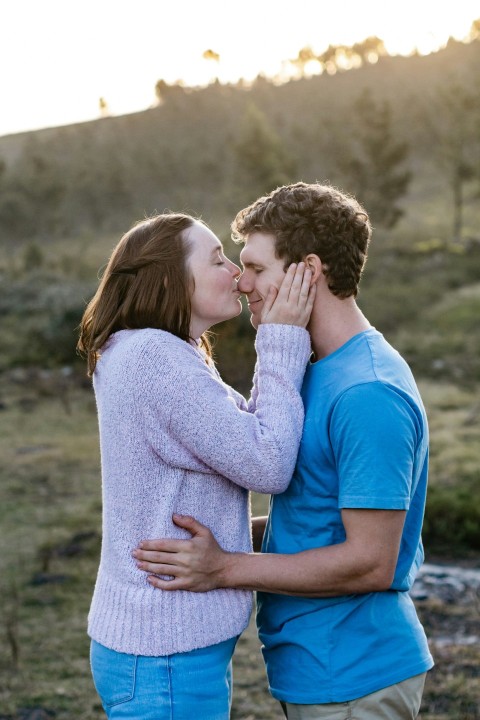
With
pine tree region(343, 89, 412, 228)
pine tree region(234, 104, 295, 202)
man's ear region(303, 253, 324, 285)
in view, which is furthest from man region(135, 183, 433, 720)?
pine tree region(343, 89, 412, 228)

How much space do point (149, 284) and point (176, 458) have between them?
0.49m

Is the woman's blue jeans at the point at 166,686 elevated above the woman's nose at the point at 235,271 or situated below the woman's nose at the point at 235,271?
below

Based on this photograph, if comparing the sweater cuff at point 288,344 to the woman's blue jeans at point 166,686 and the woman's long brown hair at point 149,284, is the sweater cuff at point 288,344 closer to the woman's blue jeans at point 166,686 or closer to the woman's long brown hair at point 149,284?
the woman's long brown hair at point 149,284

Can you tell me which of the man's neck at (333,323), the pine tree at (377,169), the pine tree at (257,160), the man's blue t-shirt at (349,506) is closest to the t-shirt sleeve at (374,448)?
the man's blue t-shirt at (349,506)

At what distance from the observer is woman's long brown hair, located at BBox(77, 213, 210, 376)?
239 centimetres

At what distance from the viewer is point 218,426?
2.20 m

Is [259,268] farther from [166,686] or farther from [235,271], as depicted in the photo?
[166,686]

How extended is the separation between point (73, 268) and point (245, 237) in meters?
31.1

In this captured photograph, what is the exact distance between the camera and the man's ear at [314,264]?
2398mm

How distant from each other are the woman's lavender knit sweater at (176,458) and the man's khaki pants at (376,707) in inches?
11.8

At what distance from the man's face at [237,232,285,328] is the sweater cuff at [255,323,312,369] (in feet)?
0.46

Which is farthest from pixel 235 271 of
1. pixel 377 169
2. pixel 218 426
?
pixel 377 169

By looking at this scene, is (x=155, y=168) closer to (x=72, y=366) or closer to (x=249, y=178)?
(x=249, y=178)

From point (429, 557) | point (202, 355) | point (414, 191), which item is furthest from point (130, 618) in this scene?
point (414, 191)
